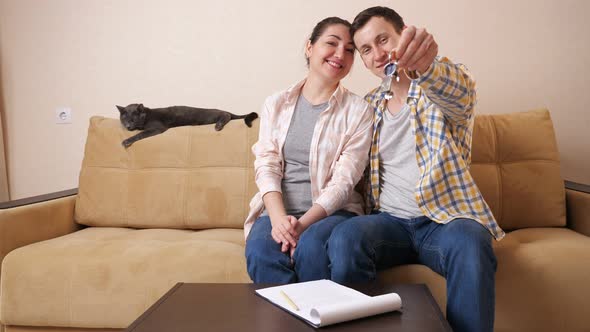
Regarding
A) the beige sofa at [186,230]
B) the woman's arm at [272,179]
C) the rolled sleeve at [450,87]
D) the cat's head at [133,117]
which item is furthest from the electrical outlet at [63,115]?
the rolled sleeve at [450,87]

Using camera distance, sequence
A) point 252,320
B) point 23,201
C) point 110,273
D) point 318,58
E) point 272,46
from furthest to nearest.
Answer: point 272,46 < point 23,201 < point 318,58 < point 110,273 < point 252,320

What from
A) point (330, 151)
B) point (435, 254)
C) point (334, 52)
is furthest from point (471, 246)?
point (334, 52)

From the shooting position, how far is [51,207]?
6.00ft

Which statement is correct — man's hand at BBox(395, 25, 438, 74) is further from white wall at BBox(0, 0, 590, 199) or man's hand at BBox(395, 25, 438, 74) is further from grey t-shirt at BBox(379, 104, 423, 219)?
white wall at BBox(0, 0, 590, 199)

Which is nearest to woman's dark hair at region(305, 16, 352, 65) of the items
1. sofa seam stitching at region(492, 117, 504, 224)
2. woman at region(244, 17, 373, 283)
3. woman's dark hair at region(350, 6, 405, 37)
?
woman at region(244, 17, 373, 283)

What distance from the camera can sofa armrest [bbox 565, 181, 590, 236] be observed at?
1.67 meters

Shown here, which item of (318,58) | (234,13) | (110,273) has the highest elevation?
(234,13)

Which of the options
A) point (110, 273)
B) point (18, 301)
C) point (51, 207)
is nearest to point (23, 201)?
point (51, 207)

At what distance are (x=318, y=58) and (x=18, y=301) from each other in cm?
127

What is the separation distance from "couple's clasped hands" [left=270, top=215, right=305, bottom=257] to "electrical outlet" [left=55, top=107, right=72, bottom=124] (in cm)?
176

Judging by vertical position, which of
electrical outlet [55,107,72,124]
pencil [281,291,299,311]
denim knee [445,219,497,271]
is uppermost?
electrical outlet [55,107,72,124]

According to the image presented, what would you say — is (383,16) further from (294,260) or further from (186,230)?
(186,230)

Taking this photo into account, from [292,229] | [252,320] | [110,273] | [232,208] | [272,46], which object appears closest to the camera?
[252,320]

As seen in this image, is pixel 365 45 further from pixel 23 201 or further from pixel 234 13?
pixel 23 201
